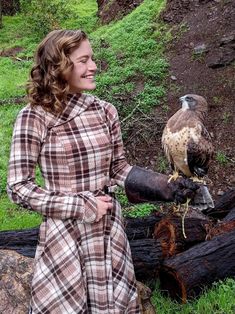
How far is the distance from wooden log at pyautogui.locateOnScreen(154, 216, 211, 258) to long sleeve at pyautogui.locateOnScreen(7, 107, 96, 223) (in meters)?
2.40

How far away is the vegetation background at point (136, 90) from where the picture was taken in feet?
16.2

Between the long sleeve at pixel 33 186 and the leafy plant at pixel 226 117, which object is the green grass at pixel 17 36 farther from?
the long sleeve at pixel 33 186

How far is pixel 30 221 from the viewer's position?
6.94 m

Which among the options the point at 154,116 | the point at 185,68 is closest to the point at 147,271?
the point at 154,116

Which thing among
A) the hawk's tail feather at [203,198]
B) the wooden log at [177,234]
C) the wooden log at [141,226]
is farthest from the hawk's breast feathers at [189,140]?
the wooden log at [141,226]

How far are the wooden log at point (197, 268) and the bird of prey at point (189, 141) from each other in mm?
1293

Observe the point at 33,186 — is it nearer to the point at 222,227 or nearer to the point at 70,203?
the point at 70,203

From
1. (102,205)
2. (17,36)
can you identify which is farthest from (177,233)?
(17,36)

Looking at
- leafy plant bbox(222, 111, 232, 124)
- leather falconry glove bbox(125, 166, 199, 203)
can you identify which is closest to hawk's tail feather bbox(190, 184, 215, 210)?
leather falconry glove bbox(125, 166, 199, 203)

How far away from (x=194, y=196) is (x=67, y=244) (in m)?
0.88

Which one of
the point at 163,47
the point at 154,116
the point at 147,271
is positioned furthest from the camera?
the point at 163,47

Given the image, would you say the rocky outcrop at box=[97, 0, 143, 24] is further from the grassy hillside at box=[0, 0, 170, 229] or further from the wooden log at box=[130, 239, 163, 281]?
the wooden log at box=[130, 239, 163, 281]

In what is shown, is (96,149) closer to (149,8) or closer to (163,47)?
(163,47)

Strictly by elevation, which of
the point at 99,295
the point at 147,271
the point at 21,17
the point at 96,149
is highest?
the point at 96,149
